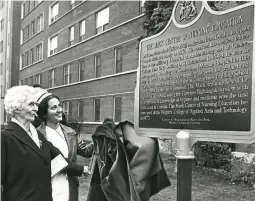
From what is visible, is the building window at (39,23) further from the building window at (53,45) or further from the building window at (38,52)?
the building window at (53,45)

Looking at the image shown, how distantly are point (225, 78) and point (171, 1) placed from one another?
997 cm

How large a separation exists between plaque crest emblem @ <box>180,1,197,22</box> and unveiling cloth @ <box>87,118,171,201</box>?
1.23 meters

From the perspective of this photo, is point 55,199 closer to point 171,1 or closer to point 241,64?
point 241,64

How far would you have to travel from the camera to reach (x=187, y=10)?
3.72 metres

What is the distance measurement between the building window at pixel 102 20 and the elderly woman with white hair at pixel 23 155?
20.3 m

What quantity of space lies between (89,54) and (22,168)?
2242 cm

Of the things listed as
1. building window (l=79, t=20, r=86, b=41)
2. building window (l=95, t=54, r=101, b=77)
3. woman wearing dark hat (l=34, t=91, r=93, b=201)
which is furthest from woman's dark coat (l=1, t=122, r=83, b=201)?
building window (l=79, t=20, r=86, b=41)

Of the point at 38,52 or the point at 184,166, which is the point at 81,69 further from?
the point at 184,166

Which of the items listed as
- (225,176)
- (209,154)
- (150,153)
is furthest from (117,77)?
(150,153)

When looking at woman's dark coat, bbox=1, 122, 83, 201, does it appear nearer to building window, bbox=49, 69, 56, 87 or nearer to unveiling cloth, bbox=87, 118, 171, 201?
unveiling cloth, bbox=87, 118, 171, 201

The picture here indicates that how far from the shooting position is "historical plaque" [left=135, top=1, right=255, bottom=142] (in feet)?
10.3

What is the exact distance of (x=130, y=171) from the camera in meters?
3.57

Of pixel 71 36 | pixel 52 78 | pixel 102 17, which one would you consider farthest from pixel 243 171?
pixel 52 78

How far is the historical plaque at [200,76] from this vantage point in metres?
3.14
